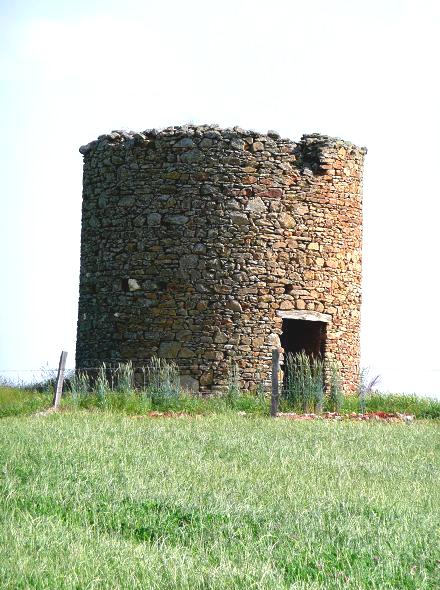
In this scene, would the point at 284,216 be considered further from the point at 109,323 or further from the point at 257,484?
the point at 257,484

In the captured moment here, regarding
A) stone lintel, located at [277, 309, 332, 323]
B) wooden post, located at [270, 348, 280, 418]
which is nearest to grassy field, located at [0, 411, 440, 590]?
wooden post, located at [270, 348, 280, 418]

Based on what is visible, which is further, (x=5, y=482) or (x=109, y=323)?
(x=109, y=323)

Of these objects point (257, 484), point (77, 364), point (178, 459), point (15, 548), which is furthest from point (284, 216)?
point (15, 548)

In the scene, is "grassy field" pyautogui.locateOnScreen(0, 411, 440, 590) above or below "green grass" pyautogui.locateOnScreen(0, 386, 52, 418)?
below

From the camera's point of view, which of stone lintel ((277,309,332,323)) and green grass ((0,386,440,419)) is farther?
stone lintel ((277,309,332,323))

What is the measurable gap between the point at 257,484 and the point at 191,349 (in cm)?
841

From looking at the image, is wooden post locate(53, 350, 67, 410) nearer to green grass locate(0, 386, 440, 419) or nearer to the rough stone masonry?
green grass locate(0, 386, 440, 419)

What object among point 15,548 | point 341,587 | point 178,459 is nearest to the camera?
point 341,587

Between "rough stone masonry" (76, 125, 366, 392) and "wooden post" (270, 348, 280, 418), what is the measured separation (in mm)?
636

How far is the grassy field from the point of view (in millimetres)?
6255

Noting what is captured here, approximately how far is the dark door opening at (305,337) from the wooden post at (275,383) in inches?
69.1

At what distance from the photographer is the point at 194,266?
1762cm

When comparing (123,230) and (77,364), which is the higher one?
(123,230)

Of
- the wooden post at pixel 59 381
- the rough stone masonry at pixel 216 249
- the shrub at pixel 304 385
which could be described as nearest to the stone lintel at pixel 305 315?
the rough stone masonry at pixel 216 249
